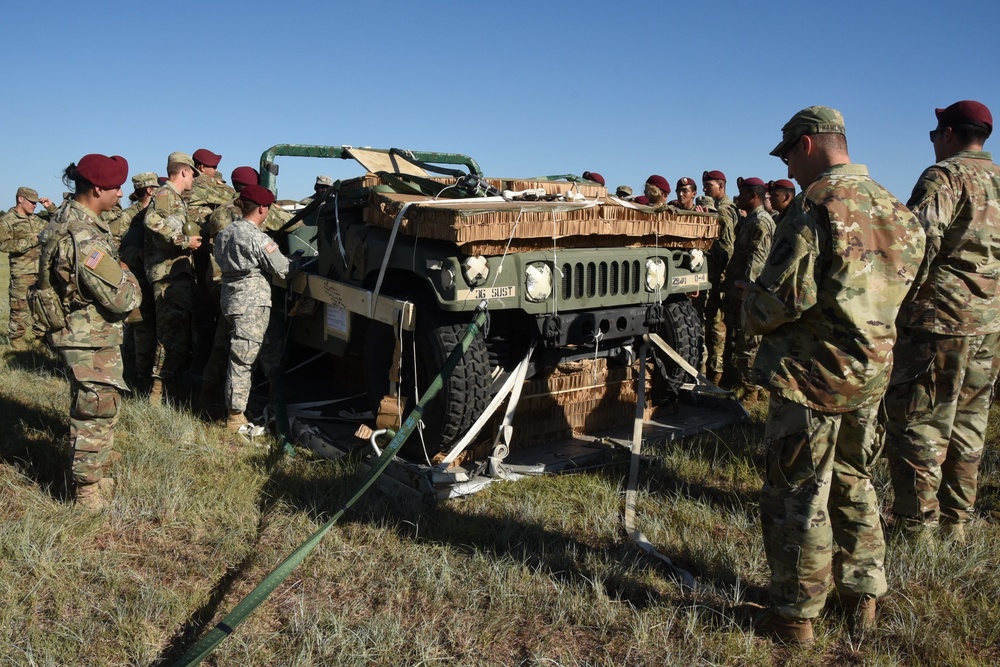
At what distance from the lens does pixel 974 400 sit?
356 centimetres

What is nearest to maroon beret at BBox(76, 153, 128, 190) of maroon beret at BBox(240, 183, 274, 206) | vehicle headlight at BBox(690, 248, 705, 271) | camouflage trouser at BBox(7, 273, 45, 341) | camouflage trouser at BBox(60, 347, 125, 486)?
camouflage trouser at BBox(60, 347, 125, 486)

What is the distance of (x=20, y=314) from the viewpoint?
829 centimetres

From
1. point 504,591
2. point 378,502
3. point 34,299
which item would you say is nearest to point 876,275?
point 504,591

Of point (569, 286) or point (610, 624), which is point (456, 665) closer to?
point (610, 624)

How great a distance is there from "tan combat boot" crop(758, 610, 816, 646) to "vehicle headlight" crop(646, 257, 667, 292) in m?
2.12

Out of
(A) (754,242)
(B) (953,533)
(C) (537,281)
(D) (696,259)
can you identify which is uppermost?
(A) (754,242)

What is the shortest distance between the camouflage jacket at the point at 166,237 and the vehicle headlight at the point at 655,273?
3229 mm

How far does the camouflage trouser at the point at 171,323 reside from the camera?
227 inches

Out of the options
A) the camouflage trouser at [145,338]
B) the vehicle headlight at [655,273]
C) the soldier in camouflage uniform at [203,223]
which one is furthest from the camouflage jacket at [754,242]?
the camouflage trouser at [145,338]

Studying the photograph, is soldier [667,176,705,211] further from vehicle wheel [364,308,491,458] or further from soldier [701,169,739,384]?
vehicle wheel [364,308,491,458]

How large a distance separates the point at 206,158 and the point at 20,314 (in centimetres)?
321

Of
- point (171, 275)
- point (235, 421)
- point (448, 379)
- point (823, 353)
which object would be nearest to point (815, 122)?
point (823, 353)

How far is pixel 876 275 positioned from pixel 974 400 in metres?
1.50

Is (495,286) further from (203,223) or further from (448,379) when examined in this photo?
(203,223)
